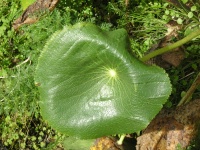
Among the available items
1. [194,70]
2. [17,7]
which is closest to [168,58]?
[194,70]

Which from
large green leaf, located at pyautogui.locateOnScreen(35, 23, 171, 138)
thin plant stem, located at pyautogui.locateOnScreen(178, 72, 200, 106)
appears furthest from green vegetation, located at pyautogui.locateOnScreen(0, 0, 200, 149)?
large green leaf, located at pyautogui.locateOnScreen(35, 23, 171, 138)

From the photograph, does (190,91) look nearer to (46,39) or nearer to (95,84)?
(95,84)

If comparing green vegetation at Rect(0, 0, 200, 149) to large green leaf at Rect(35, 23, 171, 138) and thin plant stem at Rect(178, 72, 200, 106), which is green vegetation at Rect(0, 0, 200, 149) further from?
large green leaf at Rect(35, 23, 171, 138)

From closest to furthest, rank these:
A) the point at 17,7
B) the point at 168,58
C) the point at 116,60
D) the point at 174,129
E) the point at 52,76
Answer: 1. the point at 116,60
2. the point at 52,76
3. the point at 174,129
4. the point at 168,58
5. the point at 17,7

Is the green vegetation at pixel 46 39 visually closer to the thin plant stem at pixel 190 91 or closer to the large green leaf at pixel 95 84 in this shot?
the thin plant stem at pixel 190 91

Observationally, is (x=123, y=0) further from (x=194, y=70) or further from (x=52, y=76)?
(x=52, y=76)

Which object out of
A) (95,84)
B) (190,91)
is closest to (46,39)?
(95,84)
